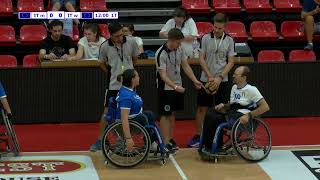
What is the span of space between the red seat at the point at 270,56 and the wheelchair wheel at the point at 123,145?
4.40 metres

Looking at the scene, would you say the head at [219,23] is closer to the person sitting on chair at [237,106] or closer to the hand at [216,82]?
the hand at [216,82]

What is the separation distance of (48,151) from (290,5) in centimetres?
620

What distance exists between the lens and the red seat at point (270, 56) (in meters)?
12.7

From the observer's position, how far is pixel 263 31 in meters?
13.8

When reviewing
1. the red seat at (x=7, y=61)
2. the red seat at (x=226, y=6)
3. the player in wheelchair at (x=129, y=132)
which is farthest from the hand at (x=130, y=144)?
the red seat at (x=226, y=6)

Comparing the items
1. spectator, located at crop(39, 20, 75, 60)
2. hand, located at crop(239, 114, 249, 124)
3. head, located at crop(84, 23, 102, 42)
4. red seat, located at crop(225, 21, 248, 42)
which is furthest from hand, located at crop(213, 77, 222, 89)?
red seat, located at crop(225, 21, 248, 42)

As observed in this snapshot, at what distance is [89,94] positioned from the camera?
1146 cm

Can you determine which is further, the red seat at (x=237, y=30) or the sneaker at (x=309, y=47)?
the red seat at (x=237, y=30)

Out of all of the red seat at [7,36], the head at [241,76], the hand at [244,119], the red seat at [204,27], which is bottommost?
the hand at [244,119]

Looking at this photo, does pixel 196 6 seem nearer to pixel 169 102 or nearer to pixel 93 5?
pixel 93 5

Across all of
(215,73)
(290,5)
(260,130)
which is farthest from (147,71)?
(290,5)

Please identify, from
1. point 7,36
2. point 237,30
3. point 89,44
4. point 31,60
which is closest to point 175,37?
point 89,44

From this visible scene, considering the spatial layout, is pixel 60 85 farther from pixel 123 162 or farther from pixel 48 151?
pixel 123 162

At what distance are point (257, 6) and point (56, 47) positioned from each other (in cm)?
437
